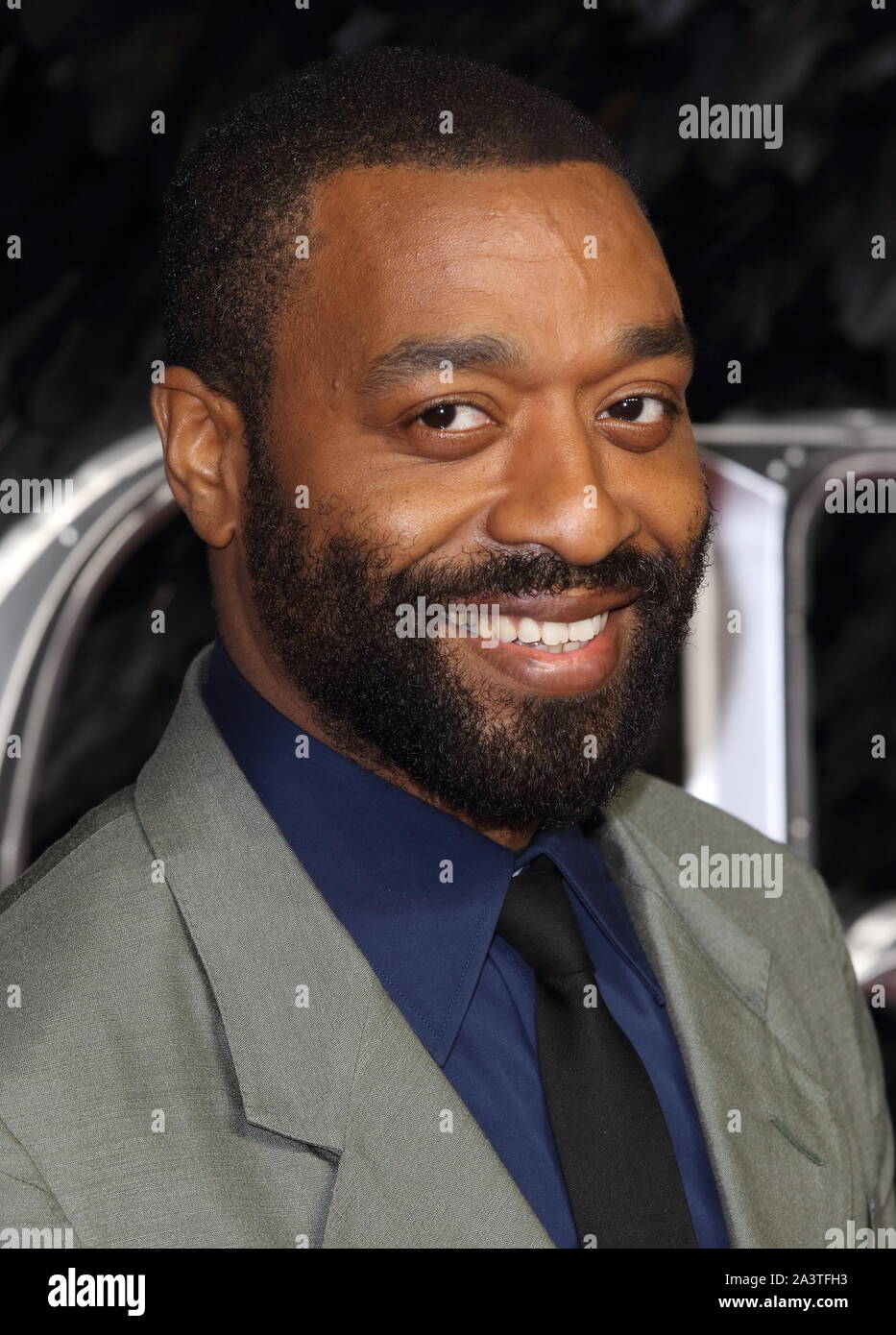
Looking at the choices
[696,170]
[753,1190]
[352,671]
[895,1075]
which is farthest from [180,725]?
[895,1075]

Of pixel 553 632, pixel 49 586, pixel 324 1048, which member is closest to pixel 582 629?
pixel 553 632

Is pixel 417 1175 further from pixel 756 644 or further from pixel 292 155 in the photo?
pixel 756 644

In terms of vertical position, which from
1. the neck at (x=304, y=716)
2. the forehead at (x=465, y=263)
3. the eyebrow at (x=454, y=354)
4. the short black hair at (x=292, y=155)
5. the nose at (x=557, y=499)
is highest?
the short black hair at (x=292, y=155)

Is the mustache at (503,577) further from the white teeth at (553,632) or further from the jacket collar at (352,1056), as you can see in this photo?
the jacket collar at (352,1056)

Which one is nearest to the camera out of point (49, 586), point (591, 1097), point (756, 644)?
point (591, 1097)

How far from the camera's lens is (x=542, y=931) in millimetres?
1552

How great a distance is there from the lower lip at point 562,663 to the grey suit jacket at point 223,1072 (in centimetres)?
28

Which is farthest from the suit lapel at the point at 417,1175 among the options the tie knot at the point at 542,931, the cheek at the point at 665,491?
the cheek at the point at 665,491

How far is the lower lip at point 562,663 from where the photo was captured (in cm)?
150

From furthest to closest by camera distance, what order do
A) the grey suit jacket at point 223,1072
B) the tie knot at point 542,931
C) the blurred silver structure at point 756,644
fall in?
the blurred silver structure at point 756,644
the tie knot at point 542,931
the grey suit jacket at point 223,1072

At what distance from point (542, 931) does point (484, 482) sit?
45 centimetres

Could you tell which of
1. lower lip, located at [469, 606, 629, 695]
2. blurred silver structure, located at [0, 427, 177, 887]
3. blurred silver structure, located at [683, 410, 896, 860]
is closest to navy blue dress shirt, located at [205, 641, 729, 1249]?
lower lip, located at [469, 606, 629, 695]

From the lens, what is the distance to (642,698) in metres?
1.58
